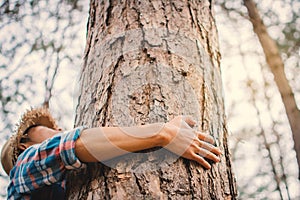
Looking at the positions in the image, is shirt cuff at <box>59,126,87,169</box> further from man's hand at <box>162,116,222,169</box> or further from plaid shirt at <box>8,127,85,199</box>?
man's hand at <box>162,116,222,169</box>

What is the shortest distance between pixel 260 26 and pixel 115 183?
253cm

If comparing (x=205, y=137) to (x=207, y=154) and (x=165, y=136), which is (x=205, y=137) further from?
(x=165, y=136)

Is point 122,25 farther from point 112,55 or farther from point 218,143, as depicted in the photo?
point 218,143

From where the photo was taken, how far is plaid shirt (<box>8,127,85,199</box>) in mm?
1199

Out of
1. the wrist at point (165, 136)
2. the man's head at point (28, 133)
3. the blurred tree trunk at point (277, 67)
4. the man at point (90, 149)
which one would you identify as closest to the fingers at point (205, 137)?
the man at point (90, 149)

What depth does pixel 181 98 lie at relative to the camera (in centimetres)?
132

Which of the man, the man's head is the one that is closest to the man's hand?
the man

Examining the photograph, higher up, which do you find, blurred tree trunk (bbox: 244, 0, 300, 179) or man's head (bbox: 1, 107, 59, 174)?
blurred tree trunk (bbox: 244, 0, 300, 179)

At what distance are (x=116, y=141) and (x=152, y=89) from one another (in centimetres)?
25

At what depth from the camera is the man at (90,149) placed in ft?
3.82

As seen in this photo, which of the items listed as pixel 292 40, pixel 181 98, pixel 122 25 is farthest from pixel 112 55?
pixel 292 40

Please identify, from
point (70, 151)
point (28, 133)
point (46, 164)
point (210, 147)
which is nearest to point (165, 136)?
point (210, 147)

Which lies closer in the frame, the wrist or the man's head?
the wrist

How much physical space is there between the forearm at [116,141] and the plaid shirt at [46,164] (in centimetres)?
3
